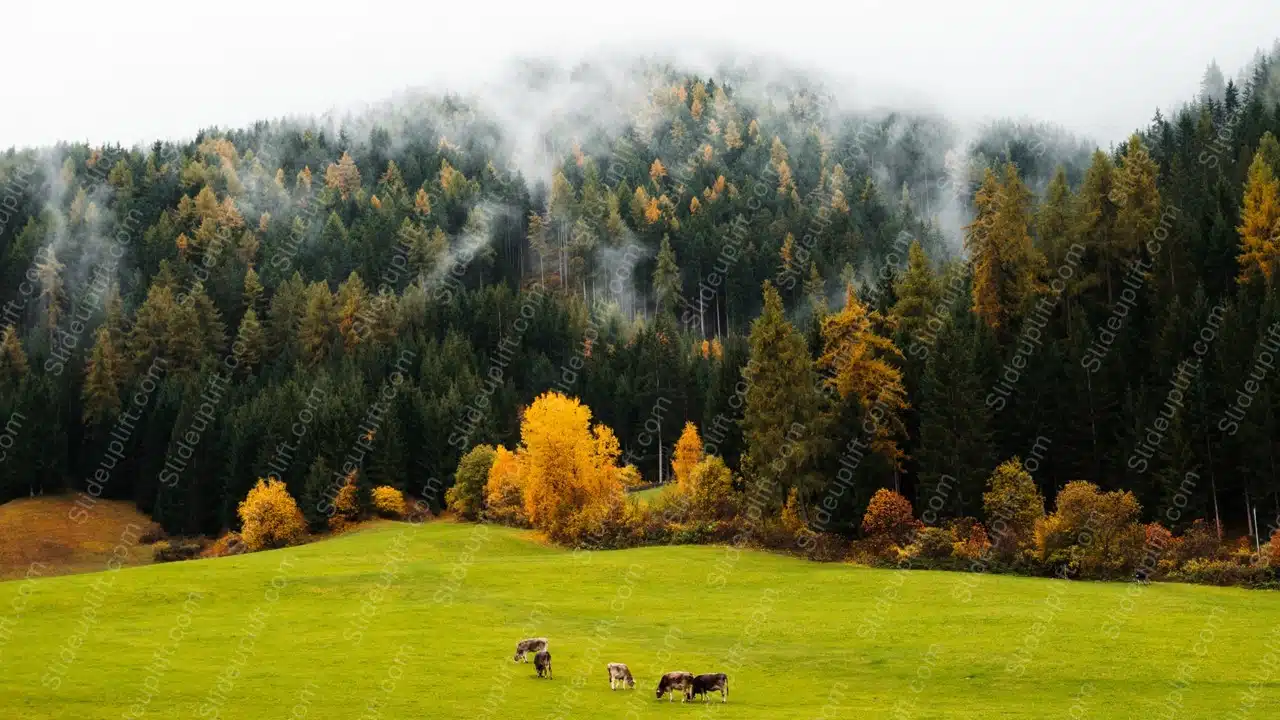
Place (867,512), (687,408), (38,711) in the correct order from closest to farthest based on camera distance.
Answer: (38,711), (867,512), (687,408)

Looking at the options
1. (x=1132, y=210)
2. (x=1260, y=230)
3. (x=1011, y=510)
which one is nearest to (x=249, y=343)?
(x=1011, y=510)

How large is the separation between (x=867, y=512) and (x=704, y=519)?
1447 centimetres

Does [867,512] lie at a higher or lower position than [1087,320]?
lower

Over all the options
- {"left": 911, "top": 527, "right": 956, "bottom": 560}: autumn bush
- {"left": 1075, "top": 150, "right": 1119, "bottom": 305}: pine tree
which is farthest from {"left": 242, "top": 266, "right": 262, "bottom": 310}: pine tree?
{"left": 911, "top": 527, "right": 956, "bottom": 560}: autumn bush

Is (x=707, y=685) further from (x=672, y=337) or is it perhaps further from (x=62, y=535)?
(x=672, y=337)

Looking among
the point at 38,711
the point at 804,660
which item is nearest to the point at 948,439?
the point at 804,660

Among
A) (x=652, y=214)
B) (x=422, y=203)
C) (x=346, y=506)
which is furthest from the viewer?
(x=652, y=214)

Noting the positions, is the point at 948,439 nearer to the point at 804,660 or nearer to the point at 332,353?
the point at 804,660

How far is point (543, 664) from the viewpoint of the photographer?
3531cm

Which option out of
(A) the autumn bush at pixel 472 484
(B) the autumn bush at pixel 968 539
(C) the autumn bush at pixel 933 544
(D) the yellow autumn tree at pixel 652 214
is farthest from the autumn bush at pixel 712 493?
(D) the yellow autumn tree at pixel 652 214

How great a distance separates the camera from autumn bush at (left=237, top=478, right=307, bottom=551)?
3711 inches

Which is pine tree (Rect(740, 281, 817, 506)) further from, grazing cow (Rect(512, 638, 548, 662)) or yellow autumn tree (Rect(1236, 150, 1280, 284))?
grazing cow (Rect(512, 638, 548, 662))

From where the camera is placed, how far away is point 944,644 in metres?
41.0

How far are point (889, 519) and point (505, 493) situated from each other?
128ft
